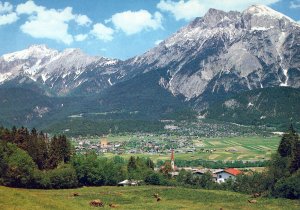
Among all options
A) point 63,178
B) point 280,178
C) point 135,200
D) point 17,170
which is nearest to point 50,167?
point 63,178

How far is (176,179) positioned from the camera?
514 feet

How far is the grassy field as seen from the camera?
7550cm

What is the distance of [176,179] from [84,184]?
33.6 metres

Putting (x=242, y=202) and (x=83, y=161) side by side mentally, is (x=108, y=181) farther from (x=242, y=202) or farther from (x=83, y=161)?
(x=242, y=202)

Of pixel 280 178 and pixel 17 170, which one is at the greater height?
pixel 17 170

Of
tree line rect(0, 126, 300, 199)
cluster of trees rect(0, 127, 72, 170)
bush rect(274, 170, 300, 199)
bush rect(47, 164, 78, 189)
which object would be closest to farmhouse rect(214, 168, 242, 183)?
tree line rect(0, 126, 300, 199)

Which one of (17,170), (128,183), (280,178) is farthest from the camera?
(128,183)

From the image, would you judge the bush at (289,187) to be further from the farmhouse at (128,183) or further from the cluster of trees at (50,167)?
the farmhouse at (128,183)

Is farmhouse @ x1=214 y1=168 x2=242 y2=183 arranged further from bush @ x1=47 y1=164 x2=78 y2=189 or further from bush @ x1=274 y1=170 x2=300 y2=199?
bush @ x1=47 y1=164 x2=78 y2=189

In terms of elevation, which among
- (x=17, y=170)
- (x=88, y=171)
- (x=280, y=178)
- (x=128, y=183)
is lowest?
(x=128, y=183)

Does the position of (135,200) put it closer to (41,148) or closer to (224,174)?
(41,148)

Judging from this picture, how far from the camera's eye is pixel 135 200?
10394cm

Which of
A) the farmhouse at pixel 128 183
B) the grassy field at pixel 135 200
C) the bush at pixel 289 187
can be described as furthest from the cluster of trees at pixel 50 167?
the bush at pixel 289 187

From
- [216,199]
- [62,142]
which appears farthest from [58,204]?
[62,142]
